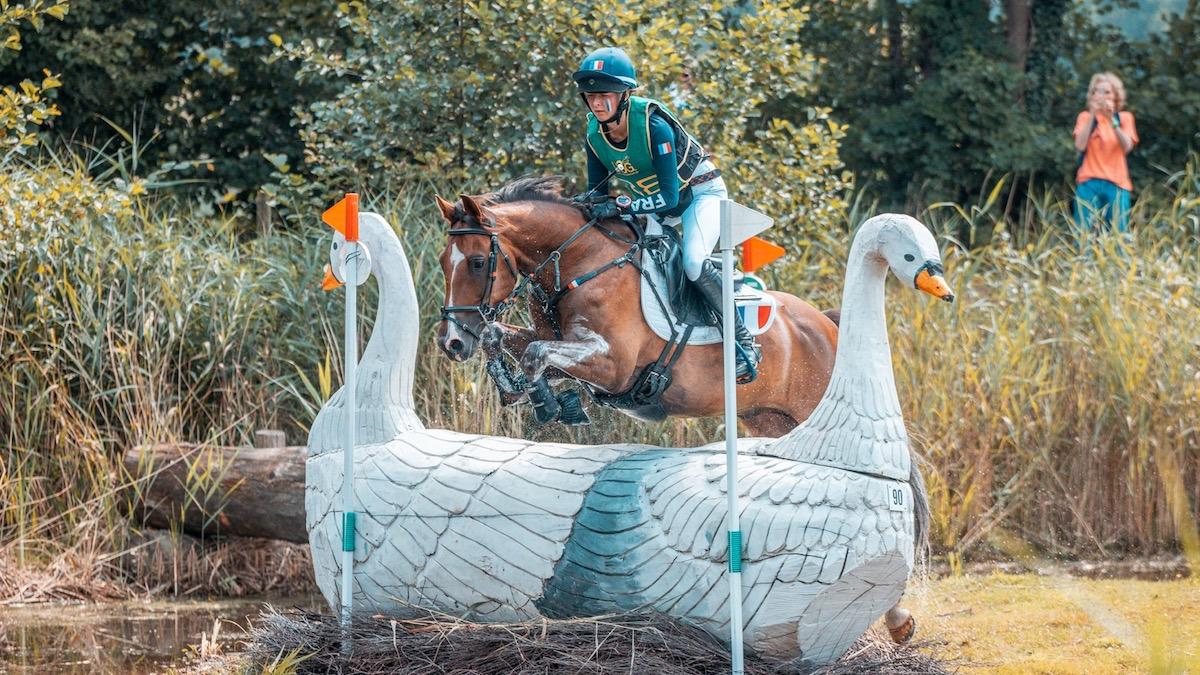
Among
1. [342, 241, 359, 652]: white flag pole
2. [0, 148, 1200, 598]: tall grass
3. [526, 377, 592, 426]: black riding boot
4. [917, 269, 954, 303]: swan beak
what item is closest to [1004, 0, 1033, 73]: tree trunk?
[0, 148, 1200, 598]: tall grass

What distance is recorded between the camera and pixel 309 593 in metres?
7.37

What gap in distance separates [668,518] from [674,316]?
1.45 m

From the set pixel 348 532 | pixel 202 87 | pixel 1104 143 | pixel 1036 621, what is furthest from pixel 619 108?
pixel 202 87

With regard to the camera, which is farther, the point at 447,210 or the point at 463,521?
the point at 447,210

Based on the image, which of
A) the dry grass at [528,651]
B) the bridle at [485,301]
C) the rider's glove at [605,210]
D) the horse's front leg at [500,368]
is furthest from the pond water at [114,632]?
the rider's glove at [605,210]

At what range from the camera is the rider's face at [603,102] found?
16.6 ft

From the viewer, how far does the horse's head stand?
469 centimetres

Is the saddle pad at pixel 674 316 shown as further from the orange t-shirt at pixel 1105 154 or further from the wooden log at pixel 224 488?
the orange t-shirt at pixel 1105 154

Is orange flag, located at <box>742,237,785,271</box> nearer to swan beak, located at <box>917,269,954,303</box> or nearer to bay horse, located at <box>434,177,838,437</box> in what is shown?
swan beak, located at <box>917,269,954,303</box>

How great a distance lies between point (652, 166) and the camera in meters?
5.25

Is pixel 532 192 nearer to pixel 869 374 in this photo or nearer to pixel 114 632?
pixel 869 374

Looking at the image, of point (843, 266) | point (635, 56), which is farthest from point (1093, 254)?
point (635, 56)

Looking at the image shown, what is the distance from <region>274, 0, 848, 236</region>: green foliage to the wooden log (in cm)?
214

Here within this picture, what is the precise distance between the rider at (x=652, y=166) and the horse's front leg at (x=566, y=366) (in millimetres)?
536
